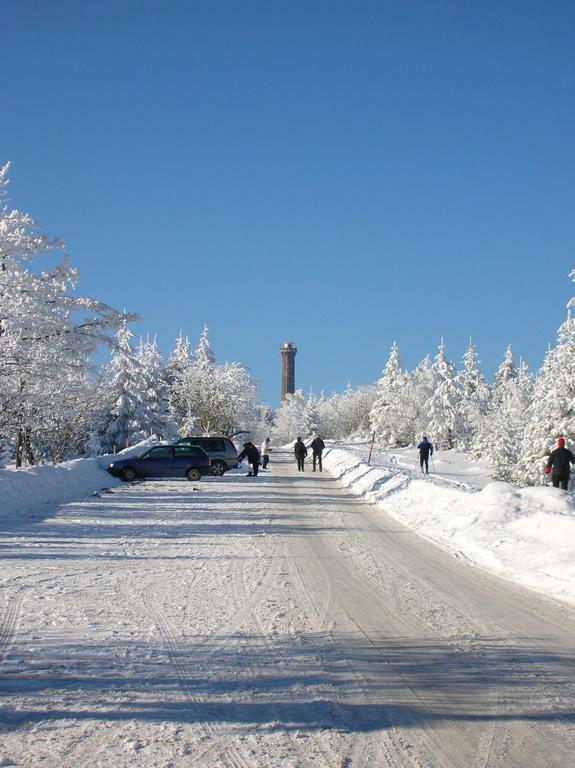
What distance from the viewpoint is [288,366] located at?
19738cm

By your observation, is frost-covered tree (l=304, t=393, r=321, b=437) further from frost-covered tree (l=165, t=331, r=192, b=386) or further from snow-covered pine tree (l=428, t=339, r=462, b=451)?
snow-covered pine tree (l=428, t=339, r=462, b=451)

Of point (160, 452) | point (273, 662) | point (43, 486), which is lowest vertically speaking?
point (273, 662)

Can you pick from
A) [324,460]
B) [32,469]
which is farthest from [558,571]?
[324,460]

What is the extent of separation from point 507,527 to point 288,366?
186 metres

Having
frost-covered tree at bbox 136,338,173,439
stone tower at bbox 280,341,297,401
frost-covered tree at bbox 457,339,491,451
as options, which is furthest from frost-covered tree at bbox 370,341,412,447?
stone tower at bbox 280,341,297,401

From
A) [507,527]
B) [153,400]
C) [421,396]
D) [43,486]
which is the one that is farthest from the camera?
[421,396]

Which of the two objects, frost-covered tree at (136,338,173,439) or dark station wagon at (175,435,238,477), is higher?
frost-covered tree at (136,338,173,439)

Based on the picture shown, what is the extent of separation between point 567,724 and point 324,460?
159ft

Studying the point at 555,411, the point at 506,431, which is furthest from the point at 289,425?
the point at 555,411

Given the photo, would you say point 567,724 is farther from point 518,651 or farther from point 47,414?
point 47,414

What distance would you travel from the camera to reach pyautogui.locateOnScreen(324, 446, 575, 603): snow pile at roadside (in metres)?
9.10

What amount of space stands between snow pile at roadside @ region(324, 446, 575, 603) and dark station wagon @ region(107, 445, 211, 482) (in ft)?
36.3

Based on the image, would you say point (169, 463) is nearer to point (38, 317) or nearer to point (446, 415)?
point (38, 317)

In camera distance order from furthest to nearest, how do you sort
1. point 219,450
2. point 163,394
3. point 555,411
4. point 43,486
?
point 163,394 < point 219,450 < point 555,411 < point 43,486
